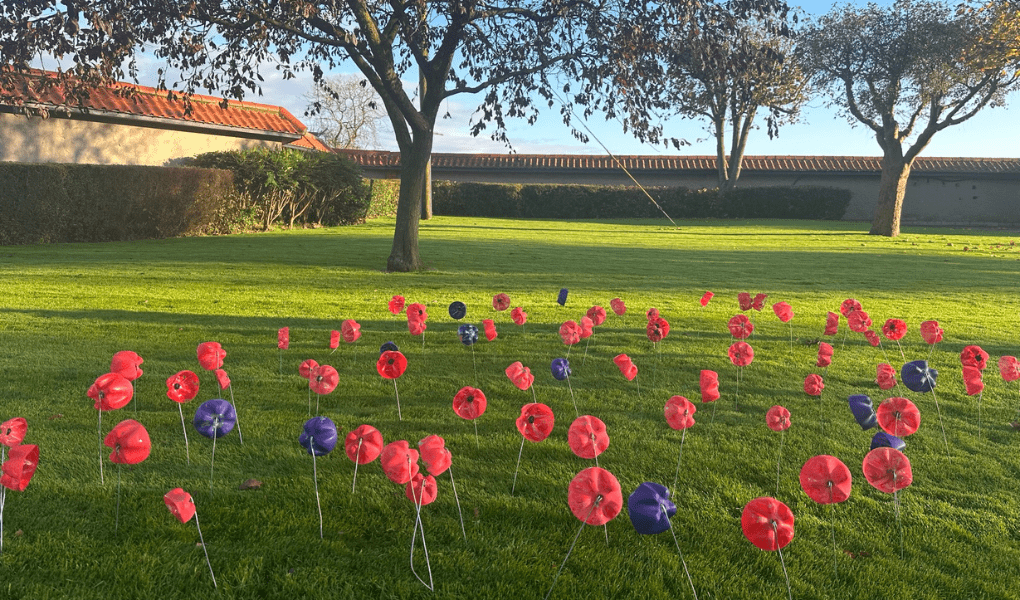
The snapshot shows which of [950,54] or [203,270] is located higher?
[950,54]

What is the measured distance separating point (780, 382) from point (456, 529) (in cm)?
275

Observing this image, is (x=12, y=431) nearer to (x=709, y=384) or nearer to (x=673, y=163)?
(x=709, y=384)

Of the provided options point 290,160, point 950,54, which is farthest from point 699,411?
point 950,54

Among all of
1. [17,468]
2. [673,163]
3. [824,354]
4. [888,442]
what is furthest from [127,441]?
[673,163]

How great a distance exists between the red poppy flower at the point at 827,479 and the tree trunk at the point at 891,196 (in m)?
25.0

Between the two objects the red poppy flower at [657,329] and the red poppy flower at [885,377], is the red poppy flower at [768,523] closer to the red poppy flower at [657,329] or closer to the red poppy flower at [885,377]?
the red poppy flower at [885,377]

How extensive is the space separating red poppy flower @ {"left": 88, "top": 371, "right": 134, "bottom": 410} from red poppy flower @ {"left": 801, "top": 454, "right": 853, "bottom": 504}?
6.70 feet

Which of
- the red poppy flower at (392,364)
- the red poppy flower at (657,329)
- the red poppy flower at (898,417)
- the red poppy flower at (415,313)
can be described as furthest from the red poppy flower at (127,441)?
the red poppy flower at (657,329)

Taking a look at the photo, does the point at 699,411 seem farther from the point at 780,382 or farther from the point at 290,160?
the point at 290,160

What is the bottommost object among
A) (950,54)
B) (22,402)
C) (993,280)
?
(22,402)

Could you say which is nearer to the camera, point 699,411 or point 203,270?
point 699,411

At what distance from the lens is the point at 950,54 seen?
71.6ft

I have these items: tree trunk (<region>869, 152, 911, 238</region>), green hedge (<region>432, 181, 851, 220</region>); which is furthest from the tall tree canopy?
green hedge (<region>432, 181, 851, 220</region>)

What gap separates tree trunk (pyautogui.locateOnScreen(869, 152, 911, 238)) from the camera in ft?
76.1
